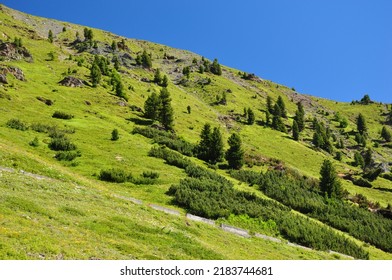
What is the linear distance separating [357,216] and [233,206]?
2815 centimetres

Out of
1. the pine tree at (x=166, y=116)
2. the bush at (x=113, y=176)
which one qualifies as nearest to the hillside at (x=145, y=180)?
the bush at (x=113, y=176)

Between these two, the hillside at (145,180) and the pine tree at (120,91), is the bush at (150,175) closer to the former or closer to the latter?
the hillside at (145,180)

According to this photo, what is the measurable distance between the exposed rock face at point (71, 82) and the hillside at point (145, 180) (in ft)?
1.74

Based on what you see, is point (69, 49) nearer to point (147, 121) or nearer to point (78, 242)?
point (147, 121)

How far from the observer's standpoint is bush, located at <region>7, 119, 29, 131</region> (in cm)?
5572

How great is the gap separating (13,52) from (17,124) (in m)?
68.5

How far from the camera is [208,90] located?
16975 cm

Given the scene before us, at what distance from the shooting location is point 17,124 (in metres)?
56.8

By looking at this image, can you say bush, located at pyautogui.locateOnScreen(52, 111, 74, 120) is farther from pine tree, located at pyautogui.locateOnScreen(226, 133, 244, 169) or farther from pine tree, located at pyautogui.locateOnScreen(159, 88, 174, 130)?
pine tree, located at pyautogui.locateOnScreen(226, 133, 244, 169)

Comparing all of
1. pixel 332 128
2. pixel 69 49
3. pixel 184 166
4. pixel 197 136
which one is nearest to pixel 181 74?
pixel 69 49

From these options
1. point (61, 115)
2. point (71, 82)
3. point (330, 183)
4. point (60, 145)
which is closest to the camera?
point (60, 145)

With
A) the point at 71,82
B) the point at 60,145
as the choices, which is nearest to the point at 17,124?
the point at 60,145

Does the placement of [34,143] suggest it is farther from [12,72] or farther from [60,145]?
[12,72]

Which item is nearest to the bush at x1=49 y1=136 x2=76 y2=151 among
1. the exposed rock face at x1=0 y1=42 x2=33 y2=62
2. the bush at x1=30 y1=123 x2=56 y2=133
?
the bush at x1=30 y1=123 x2=56 y2=133
